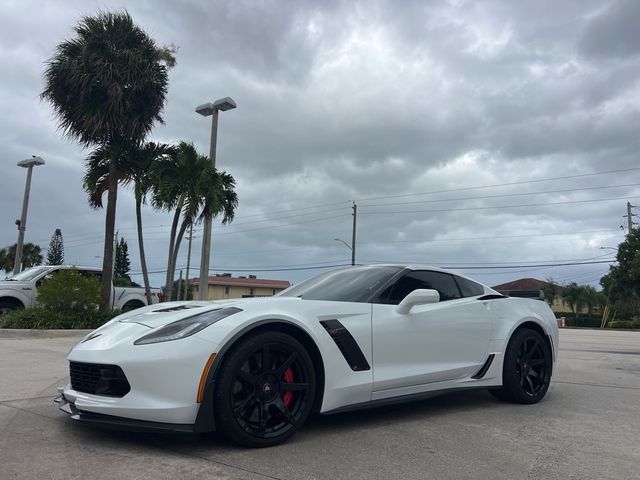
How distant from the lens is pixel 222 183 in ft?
48.9

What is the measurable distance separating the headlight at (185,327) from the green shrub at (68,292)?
9940 mm

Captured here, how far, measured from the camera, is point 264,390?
3.44 meters

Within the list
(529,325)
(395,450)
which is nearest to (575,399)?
(529,325)

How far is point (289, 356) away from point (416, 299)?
3.90ft

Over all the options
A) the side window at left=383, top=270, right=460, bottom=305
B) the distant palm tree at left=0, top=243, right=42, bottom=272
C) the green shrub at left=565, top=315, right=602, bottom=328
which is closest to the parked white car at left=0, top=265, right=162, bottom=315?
the side window at left=383, top=270, right=460, bottom=305

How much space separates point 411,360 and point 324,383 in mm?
888

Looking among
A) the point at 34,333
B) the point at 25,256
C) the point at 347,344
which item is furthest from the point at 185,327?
the point at 25,256

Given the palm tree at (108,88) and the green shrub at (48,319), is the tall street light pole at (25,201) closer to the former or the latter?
the palm tree at (108,88)

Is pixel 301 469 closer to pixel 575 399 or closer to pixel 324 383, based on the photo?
pixel 324 383

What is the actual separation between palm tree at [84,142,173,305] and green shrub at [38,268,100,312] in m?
1.73

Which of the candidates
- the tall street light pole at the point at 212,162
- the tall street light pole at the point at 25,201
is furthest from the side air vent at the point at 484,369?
the tall street light pole at the point at 25,201

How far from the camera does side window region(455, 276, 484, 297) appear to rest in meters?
5.10

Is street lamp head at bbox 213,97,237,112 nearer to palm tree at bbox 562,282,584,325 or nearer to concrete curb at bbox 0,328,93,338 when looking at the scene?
concrete curb at bbox 0,328,93,338

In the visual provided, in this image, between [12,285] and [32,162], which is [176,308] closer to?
[12,285]
